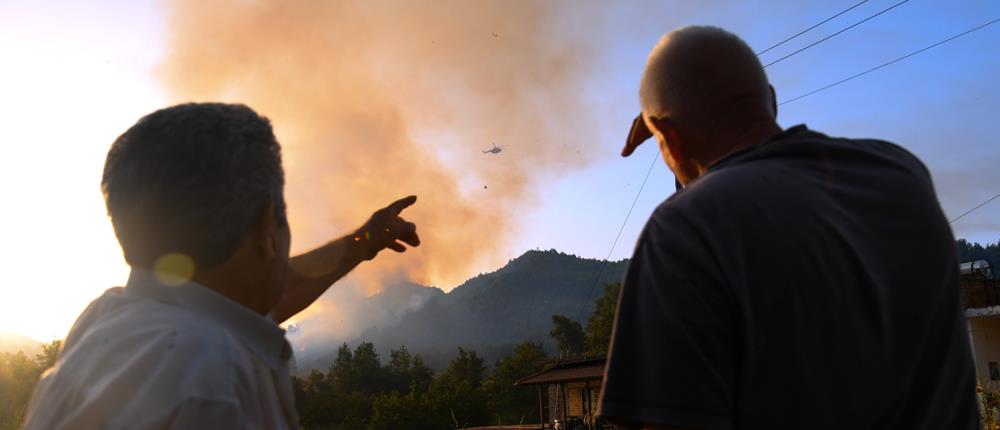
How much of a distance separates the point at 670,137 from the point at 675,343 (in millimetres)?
542

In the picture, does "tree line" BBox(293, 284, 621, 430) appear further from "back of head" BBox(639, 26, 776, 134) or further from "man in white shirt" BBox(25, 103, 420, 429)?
"man in white shirt" BBox(25, 103, 420, 429)

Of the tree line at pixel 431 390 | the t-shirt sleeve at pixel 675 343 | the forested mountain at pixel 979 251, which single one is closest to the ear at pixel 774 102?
the t-shirt sleeve at pixel 675 343

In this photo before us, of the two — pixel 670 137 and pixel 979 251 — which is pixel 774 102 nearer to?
pixel 670 137

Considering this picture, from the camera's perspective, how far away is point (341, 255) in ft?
8.30

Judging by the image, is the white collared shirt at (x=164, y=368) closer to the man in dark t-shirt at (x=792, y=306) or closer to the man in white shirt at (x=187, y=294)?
the man in white shirt at (x=187, y=294)

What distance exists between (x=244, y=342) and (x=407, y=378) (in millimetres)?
86725

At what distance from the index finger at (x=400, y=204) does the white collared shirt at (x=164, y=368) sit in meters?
1.49

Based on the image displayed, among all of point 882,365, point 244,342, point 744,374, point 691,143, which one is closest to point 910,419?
point 882,365

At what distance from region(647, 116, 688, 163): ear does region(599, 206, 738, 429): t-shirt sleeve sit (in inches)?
13.0

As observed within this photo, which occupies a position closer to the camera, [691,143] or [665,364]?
[665,364]

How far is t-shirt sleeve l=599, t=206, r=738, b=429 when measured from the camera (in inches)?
42.2

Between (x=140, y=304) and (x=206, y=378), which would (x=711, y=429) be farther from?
(x=140, y=304)

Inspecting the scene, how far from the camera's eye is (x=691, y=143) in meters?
1.43

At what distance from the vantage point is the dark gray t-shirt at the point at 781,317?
109cm
